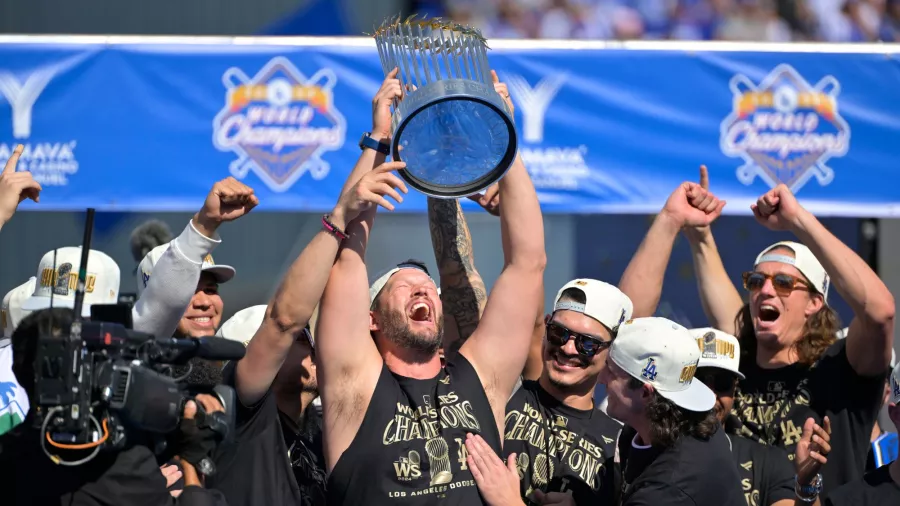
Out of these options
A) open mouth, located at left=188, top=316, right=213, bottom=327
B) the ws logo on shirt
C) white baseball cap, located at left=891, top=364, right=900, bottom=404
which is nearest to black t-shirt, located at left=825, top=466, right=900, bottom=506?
white baseball cap, located at left=891, top=364, right=900, bottom=404

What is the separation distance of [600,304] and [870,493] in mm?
1173

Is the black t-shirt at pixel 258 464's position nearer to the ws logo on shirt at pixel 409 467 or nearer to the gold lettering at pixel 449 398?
the ws logo on shirt at pixel 409 467

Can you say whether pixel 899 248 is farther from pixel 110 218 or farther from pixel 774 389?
pixel 110 218

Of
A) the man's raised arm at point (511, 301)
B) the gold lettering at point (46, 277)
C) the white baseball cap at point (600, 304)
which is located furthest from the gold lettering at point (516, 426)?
the gold lettering at point (46, 277)

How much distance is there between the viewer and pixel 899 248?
7012mm

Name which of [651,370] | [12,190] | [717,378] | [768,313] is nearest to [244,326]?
[12,190]

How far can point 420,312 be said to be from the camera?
13.1 ft

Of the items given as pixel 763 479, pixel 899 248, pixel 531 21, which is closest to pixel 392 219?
pixel 531 21

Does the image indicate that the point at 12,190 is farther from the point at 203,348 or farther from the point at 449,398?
the point at 449,398

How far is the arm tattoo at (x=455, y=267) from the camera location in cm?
448

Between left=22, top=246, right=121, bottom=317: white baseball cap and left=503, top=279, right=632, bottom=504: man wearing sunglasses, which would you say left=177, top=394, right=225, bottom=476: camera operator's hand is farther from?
left=503, top=279, right=632, bottom=504: man wearing sunglasses

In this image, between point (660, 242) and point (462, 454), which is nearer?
point (462, 454)

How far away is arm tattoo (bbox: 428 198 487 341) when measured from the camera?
4.48m

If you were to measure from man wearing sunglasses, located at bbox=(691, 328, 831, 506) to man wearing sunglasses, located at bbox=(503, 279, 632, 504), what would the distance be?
40cm
